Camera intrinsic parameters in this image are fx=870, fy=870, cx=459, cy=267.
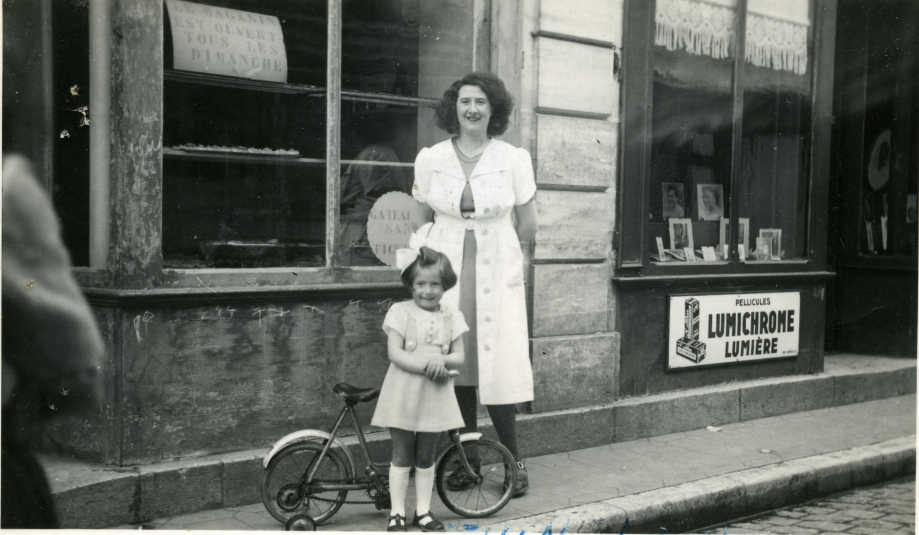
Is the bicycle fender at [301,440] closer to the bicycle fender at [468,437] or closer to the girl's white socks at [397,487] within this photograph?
the girl's white socks at [397,487]

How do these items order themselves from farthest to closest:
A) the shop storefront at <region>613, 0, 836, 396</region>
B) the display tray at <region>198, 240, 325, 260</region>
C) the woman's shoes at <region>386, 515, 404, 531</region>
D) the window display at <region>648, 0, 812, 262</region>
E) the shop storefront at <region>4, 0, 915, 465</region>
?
the window display at <region>648, 0, 812, 262</region> < the shop storefront at <region>613, 0, 836, 396</region> < the display tray at <region>198, 240, 325, 260</region> < the shop storefront at <region>4, 0, 915, 465</region> < the woman's shoes at <region>386, 515, 404, 531</region>

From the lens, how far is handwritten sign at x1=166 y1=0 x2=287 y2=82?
15.1ft

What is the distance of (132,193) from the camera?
440cm

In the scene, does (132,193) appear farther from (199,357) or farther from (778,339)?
(778,339)

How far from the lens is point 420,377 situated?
4.07 meters

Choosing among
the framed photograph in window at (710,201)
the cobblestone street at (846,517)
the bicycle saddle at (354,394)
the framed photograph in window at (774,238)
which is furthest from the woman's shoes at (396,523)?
the framed photograph in window at (774,238)

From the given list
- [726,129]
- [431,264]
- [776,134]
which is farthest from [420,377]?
[776,134]

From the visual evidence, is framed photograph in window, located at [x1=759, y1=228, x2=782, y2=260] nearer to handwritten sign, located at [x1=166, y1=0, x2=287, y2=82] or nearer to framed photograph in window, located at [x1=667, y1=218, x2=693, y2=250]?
framed photograph in window, located at [x1=667, y1=218, x2=693, y2=250]

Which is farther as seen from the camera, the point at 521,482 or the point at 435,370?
the point at 521,482

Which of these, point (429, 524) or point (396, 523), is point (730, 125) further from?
point (396, 523)

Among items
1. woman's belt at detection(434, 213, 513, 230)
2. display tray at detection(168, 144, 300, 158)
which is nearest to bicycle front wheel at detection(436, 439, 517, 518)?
woman's belt at detection(434, 213, 513, 230)

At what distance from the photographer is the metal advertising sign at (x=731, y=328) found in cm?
674

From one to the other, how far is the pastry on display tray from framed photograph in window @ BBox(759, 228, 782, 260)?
443cm

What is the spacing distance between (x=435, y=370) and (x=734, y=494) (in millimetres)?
2189
